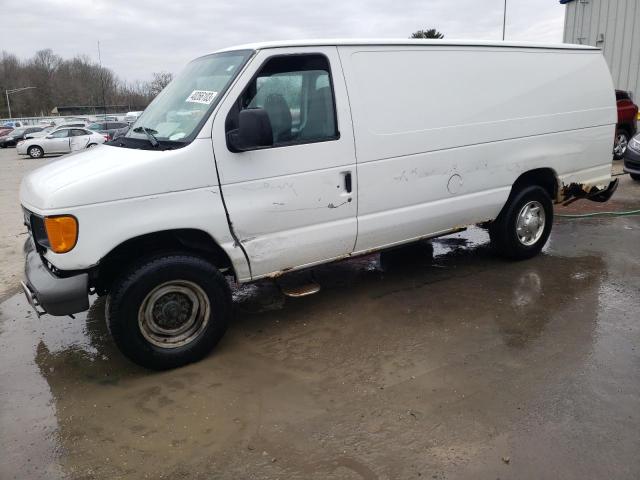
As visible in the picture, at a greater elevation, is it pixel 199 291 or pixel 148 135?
pixel 148 135

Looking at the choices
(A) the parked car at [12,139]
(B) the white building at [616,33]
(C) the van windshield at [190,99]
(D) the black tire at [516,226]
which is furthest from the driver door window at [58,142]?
(D) the black tire at [516,226]

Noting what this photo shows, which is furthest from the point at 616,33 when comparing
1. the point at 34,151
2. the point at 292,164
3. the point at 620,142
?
the point at 34,151

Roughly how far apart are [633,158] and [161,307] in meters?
9.80

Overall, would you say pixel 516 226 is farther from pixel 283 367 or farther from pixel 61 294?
pixel 61 294

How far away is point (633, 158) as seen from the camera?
10109 millimetres

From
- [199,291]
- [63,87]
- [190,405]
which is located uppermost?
[63,87]

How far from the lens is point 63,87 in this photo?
264 ft

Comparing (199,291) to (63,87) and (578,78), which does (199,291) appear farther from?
(63,87)

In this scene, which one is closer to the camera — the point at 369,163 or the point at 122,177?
the point at 122,177

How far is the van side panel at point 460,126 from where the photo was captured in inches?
173

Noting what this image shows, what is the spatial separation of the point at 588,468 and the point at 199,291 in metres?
2.66

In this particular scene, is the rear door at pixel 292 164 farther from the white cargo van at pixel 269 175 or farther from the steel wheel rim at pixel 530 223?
the steel wheel rim at pixel 530 223

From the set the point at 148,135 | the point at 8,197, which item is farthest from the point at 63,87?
the point at 148,135

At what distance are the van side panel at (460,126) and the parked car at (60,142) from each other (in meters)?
22.9
